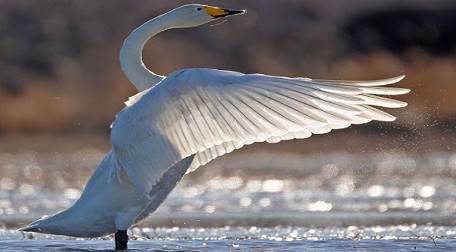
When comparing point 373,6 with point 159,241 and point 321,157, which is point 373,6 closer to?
point 321,157

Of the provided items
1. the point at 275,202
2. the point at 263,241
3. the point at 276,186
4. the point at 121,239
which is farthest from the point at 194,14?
the point at 276,186

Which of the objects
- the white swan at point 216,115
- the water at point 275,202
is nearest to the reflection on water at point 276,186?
the water at point 275,202

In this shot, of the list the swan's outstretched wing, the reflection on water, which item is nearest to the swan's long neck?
the swan's outstretched wing

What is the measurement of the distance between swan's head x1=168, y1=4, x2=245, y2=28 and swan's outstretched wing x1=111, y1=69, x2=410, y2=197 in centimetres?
135

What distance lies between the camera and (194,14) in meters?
9.70

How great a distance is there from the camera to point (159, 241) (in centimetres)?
959

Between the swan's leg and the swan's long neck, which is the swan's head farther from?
the swan's leg

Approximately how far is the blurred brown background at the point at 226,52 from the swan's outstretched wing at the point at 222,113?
1024 cm

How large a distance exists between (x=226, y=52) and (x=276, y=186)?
650 cm

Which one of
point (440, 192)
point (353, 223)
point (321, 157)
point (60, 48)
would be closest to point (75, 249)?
point (353, 223)

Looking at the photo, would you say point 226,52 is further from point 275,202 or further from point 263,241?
point 263,241

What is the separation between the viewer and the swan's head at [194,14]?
9609 millimetres

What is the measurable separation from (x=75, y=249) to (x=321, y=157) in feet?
31.2

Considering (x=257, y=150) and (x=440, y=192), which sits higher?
(x=257, y=150)
